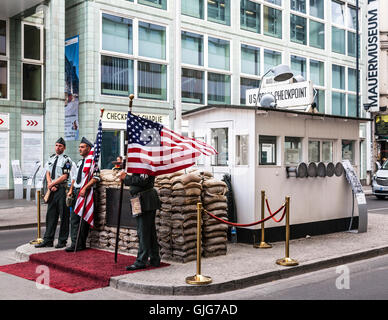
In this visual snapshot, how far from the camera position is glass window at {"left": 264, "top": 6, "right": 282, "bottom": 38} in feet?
94.5

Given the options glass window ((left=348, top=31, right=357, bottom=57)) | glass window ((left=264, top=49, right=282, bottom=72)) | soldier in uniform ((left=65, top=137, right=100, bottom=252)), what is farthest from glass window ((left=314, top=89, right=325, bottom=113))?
soldier in uniform ((left=65, top=137, right=100, bottom=252))

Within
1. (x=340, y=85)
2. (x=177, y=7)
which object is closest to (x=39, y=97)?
(x=177, y=7)

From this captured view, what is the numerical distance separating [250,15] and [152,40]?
7.23 metres

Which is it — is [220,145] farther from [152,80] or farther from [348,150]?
[152,80]

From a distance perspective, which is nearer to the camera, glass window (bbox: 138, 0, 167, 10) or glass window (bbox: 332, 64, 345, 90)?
glass window (bbox: 138, 0, 167, 10)

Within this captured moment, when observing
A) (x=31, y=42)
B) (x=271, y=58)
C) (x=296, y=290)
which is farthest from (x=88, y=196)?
(x=271, y=58)

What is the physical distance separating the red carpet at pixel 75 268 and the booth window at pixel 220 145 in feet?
10.9

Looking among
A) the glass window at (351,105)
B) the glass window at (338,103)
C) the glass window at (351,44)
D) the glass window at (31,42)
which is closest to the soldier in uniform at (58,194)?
the glass window at (31,42)

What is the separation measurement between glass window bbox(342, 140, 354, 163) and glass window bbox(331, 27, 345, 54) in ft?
71.9

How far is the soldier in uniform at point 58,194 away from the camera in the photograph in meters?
9.88

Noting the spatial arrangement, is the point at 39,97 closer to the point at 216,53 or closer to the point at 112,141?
the point at 112,141

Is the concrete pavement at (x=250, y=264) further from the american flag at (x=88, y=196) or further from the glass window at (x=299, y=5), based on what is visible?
the glass window at (x=299, y=5)

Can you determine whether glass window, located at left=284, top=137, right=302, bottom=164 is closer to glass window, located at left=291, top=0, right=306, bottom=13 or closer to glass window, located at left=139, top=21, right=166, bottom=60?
glass window, located at left=139, top=21, right=166, bottom=60

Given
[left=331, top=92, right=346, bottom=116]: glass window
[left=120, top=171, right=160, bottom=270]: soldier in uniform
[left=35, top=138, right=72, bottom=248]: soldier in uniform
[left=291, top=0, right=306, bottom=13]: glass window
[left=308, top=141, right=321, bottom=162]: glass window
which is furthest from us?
[left=331, top=92, right=346, bottom=116]: glass window
